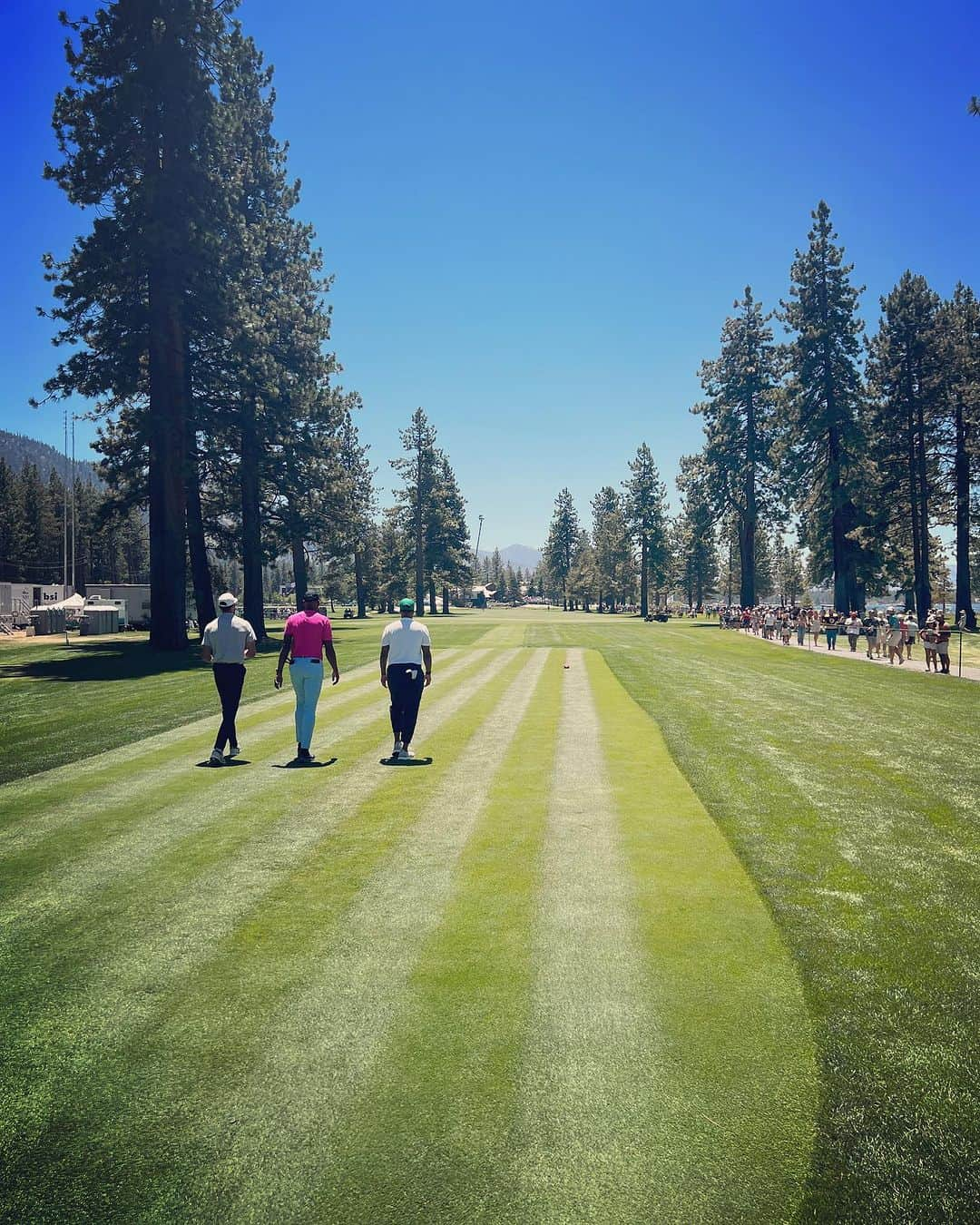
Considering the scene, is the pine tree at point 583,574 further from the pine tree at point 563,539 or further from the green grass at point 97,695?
the green grass at point 97,695

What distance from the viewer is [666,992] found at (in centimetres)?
472

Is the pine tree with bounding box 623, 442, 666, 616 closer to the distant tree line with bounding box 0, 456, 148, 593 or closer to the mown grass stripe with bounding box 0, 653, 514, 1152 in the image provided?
the distant tree line with bounding box 0, 456, 148, 593

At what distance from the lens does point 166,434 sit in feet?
88.5

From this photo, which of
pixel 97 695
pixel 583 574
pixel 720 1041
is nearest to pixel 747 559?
pixel 97 695

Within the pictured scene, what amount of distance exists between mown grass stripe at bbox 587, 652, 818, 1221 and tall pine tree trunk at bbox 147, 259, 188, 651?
24031 mm

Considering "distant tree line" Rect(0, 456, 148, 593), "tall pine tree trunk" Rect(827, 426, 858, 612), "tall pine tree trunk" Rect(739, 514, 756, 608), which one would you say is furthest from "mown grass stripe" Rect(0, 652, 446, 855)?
"distant tree line" Rect(0, 456, 148, 593)

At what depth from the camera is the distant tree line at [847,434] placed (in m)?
49.9

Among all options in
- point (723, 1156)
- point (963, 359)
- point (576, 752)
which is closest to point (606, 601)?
point (963, 359)

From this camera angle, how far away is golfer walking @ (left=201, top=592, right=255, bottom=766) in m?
10.7

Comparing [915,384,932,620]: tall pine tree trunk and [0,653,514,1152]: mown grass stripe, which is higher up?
[915,384,932,620]: tall pine tree trunk

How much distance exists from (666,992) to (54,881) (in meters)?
5.19

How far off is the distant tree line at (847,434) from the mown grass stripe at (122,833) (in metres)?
48.9

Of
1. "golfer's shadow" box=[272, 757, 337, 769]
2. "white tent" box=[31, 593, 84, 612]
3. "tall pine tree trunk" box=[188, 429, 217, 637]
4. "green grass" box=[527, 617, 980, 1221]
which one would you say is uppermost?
"tall pine tree trunk" box=[188, 429, 217, 637]

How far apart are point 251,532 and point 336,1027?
120 feet
